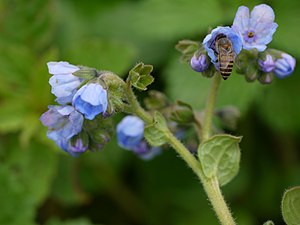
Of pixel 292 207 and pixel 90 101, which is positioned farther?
pixel 292 207

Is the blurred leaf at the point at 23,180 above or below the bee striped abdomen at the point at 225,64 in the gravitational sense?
below

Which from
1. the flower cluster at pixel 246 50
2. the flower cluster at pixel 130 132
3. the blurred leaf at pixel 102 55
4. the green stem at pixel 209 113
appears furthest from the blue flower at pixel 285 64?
the blurred leaf at pixel 102 55

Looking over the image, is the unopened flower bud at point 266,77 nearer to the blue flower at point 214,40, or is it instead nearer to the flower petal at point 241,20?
the flower petal at point 241,20

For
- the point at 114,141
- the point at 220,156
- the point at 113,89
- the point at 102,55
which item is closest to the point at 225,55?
the point at 113,89

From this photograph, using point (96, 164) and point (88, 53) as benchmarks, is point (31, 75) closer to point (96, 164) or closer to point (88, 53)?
point (88, 53)

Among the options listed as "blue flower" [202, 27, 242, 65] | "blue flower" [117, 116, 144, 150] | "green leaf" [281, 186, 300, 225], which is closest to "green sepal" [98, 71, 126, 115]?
"blue flower" [202, 27, 242, 65]

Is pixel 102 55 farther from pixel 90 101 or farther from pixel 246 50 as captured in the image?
pixel 90 101

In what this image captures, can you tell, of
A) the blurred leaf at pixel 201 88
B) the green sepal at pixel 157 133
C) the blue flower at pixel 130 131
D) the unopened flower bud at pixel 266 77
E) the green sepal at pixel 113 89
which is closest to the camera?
the green sepal at pixel 113 89

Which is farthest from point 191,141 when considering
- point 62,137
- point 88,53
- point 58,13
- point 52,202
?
point 58,13
